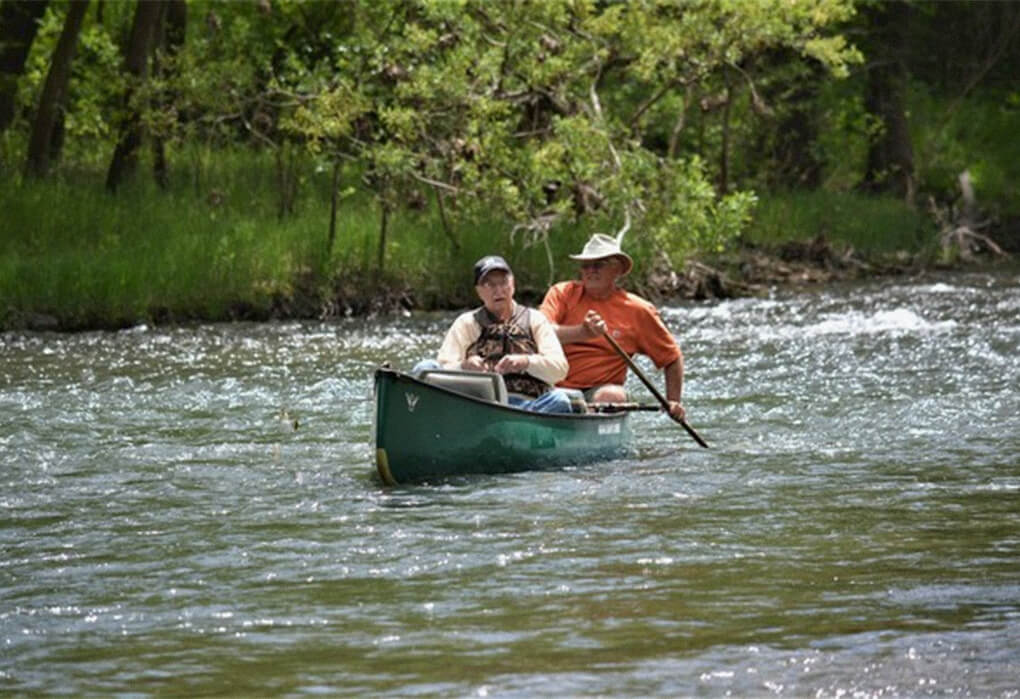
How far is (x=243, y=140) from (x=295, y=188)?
2.67m

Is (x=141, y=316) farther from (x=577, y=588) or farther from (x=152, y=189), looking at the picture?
(x=577, y=588)

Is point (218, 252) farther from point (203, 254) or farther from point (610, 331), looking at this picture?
point (610, 331)

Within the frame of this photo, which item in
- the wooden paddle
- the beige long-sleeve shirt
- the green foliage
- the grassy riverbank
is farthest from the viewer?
the green foliage

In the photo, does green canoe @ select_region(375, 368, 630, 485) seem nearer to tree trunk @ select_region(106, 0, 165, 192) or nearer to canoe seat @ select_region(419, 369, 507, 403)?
canoe seat @ select_region(419, 369, 507, 403)

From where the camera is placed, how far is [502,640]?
7289 millimetres

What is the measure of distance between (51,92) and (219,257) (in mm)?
3652

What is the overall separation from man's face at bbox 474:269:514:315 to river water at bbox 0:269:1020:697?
0.96m

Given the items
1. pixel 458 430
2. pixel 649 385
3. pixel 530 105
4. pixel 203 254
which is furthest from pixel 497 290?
pixel 530 105

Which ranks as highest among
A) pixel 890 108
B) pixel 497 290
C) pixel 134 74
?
pixel 890 108

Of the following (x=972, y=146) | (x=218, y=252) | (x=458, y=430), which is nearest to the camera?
(x=458, y=430)

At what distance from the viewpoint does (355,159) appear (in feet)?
72.9

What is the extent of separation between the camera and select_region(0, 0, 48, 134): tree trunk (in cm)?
2520

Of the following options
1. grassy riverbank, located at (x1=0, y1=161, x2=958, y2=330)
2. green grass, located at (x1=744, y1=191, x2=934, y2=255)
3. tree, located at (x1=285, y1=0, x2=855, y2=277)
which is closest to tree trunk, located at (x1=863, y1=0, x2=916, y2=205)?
green grass, located at (x1=744, y1=191, x2=934, y2=255)

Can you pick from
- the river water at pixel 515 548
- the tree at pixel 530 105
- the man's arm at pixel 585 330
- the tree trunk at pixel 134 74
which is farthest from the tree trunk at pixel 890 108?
the man's arm at pixel 585 330
